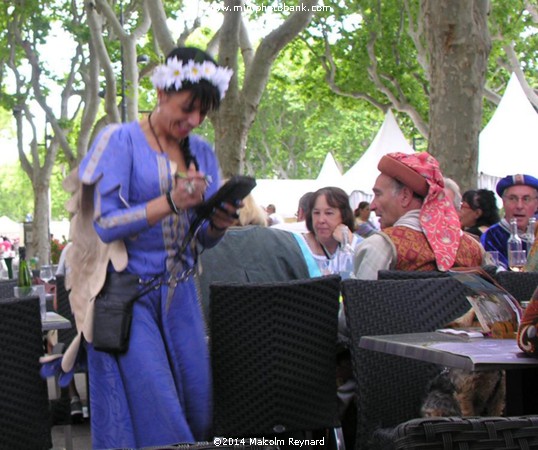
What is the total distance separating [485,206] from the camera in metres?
10.4

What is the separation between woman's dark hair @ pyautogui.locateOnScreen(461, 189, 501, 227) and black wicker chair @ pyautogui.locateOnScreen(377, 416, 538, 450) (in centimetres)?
882

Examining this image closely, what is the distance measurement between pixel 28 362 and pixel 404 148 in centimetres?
2117

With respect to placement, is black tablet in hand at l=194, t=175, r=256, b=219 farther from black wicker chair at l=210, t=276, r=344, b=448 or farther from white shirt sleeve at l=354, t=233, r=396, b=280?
white shirt sleeve at l=354, t=233, r=396, b=280

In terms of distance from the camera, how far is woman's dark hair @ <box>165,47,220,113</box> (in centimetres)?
407

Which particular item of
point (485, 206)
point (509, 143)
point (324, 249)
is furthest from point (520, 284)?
point (509, 143)

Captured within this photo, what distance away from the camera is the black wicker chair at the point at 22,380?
4199mm

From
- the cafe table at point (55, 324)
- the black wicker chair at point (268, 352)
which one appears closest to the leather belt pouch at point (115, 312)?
the black wicker chair at point (268, 352)

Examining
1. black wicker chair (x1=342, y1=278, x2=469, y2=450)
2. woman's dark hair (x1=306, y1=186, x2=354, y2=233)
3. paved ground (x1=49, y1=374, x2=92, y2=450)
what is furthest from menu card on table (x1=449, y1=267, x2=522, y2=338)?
woman's dark hair (x1=306, y1=186, x2=354, y2=233)

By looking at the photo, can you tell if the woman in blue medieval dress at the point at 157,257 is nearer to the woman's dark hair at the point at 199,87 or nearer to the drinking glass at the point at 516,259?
the woman's dark hair at the point at 199,87

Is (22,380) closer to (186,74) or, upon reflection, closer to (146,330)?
(146,330)

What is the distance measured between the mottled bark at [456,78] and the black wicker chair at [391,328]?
8.95m

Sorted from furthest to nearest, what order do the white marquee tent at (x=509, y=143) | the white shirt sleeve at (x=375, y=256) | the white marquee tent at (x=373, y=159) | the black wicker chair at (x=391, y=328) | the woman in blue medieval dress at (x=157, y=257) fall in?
the white marquee tent at (x=373, y=159) → the white marquee tent at (x=509, y=143) → the white shirt sleeve at (x=375, y=256) → the black wicker chair at (x=391, y=328) → the woman in blue medieval dress at (x=157, y=257)

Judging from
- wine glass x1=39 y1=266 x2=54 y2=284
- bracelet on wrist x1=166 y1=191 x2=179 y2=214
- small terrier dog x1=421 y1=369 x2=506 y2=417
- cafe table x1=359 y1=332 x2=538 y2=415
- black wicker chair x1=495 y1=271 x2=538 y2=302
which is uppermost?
bracelet on wrist x1=166 y1=191 x2=179 y2=214

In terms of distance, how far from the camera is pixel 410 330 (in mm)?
4598
